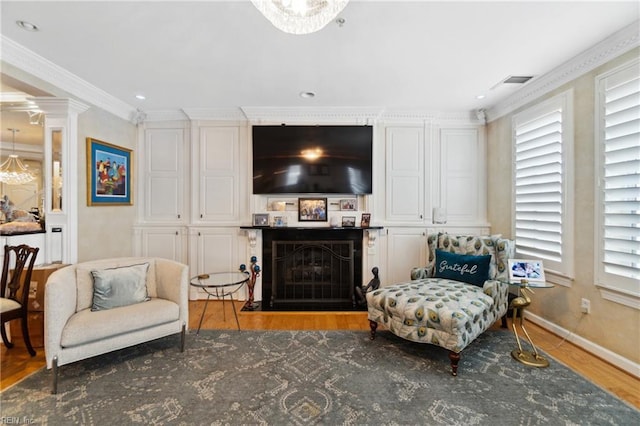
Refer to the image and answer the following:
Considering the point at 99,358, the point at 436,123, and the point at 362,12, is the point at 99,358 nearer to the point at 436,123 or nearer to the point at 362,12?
the point at 362,12

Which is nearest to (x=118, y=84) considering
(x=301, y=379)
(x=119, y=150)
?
(x=119, y=150)

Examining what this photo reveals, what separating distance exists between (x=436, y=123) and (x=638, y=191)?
2239mm

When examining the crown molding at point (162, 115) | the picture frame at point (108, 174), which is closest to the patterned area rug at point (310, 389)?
the picture frame at point (108, 174)

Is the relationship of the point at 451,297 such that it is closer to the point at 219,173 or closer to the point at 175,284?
the point at 175,284

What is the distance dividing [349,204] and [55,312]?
308 cm

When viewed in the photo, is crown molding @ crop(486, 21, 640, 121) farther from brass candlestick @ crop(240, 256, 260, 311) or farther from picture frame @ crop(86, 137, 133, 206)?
picture frame @ crop(86, 137, 133, 206)

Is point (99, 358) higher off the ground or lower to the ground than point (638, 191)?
lower

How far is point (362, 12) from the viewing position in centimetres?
190

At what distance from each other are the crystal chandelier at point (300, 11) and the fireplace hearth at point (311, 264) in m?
2.62

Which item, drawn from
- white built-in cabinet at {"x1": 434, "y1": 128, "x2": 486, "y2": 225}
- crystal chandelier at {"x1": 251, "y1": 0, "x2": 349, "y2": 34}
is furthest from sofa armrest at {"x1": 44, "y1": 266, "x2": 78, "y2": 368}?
white built-in cabinet at {"x1": 434, "y1": 128, "x2": 486, "y2": 225}

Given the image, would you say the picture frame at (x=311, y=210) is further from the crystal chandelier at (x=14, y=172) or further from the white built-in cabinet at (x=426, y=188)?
the crystal chandelier at (x=14, y=172)

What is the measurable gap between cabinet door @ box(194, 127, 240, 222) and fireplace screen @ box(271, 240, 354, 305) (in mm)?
891

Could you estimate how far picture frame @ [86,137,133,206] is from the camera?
3.20 m

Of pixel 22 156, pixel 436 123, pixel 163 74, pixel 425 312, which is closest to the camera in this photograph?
pixel 425 312
